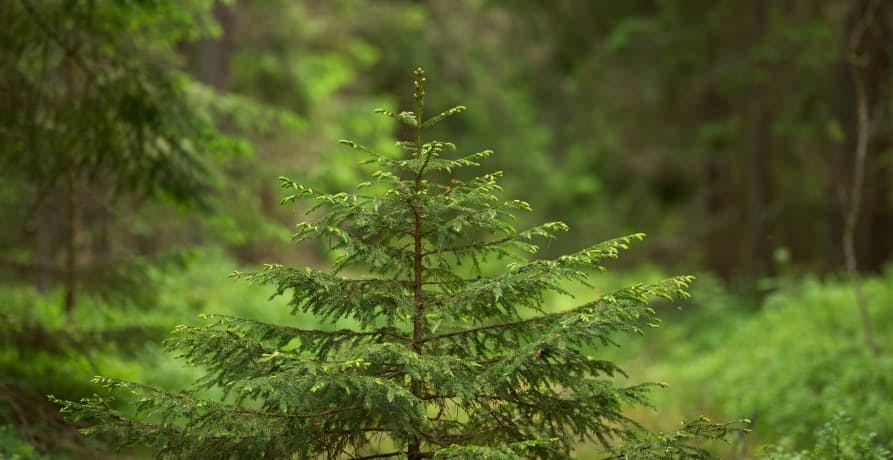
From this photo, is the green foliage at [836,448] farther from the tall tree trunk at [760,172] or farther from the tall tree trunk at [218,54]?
the tall tree trunk at [218,54]

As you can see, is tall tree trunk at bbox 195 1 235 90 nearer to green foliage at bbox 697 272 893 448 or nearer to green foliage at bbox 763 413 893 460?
green foliage at bbox 697 272 893 448

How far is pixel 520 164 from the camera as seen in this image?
23656 millimetres

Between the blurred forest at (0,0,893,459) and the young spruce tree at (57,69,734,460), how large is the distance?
34.1 inches

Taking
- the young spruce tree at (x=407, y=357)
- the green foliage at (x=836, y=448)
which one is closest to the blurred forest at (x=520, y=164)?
the green foliage at (x=836, y=448)

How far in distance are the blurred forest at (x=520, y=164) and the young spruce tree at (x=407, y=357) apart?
87 centimetres

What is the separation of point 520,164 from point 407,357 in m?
20.1

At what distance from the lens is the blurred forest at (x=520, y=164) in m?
7.09

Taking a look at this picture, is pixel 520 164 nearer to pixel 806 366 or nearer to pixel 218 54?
pixel 218 54

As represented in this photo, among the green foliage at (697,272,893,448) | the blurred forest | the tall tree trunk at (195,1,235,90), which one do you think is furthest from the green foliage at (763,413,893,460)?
the tall tree trunk at (195,1,235,90)

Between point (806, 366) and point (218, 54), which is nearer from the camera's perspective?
point (806, 366)

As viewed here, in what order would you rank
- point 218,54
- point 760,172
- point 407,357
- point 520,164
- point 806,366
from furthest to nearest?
1. point 520,164
2. point 760,172
3. point 218,54
4. point 806,366
5. point 407,357

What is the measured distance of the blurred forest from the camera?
709 centimetres

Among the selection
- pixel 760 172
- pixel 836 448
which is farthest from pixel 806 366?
pixel 760 172

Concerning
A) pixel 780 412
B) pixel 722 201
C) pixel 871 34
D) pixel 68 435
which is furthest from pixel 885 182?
pixel 68 435
